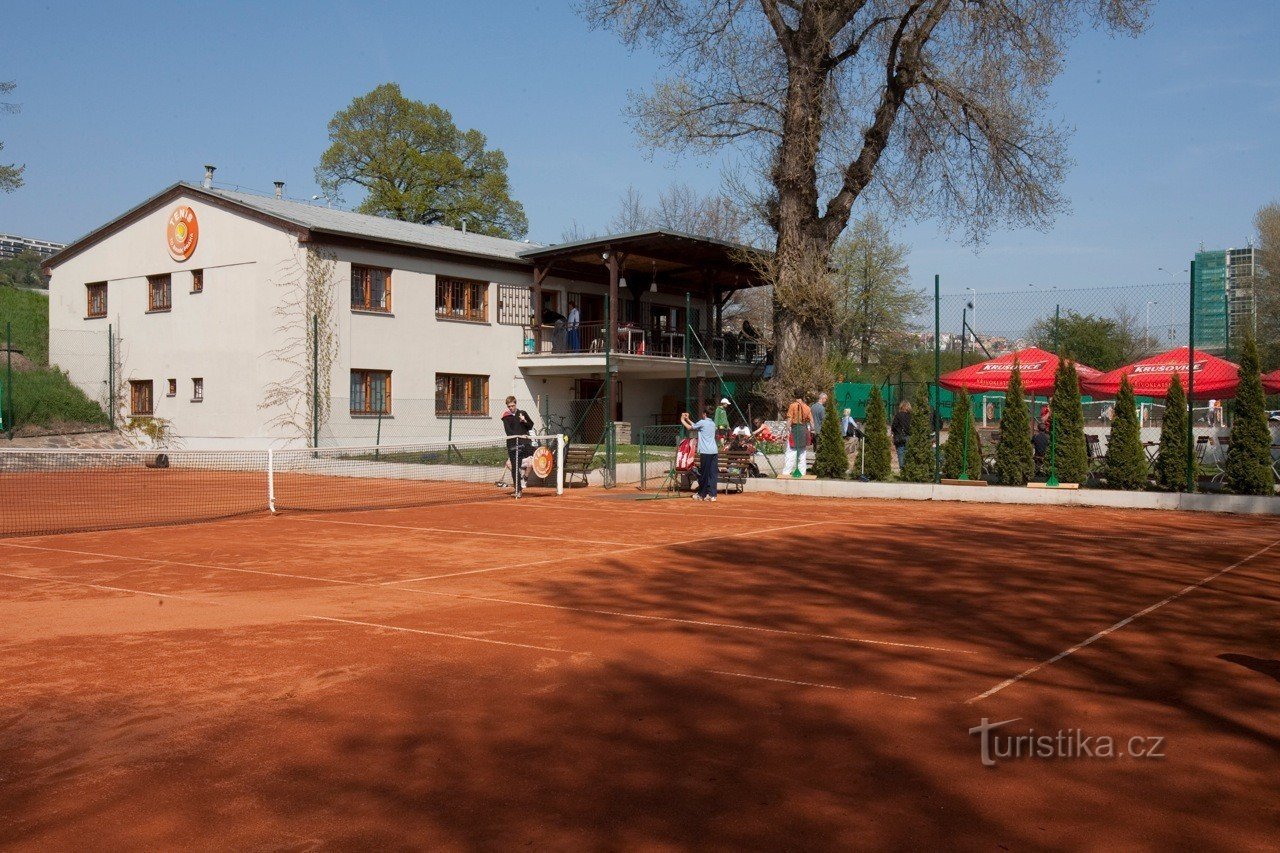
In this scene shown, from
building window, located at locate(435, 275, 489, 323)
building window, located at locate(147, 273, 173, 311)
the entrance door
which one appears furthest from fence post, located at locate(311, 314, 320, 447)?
the entrance door

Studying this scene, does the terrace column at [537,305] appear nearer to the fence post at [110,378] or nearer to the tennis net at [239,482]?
the tennis net at [239,482]

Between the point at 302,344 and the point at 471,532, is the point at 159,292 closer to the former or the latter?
the point at 302,344

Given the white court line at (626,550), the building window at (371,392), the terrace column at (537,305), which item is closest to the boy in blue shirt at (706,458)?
the white court line at (626,550)

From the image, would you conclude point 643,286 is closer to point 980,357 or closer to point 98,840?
point 980,357

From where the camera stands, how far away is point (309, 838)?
372 centimetres

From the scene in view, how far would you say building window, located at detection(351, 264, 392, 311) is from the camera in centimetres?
2866

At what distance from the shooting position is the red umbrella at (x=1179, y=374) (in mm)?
16734

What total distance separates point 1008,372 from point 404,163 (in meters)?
41.7

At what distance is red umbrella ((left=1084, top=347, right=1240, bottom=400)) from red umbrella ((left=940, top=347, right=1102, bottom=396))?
4.20ft

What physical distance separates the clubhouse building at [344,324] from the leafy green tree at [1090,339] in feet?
29.8

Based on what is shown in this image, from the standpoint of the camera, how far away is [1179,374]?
17188 millimetres

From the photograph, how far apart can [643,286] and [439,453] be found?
41.3ft

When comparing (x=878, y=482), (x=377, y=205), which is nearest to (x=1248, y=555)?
(x=878, y=482)

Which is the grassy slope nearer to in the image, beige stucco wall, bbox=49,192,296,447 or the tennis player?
beige stucco wall, bbox=49,192,296,447
